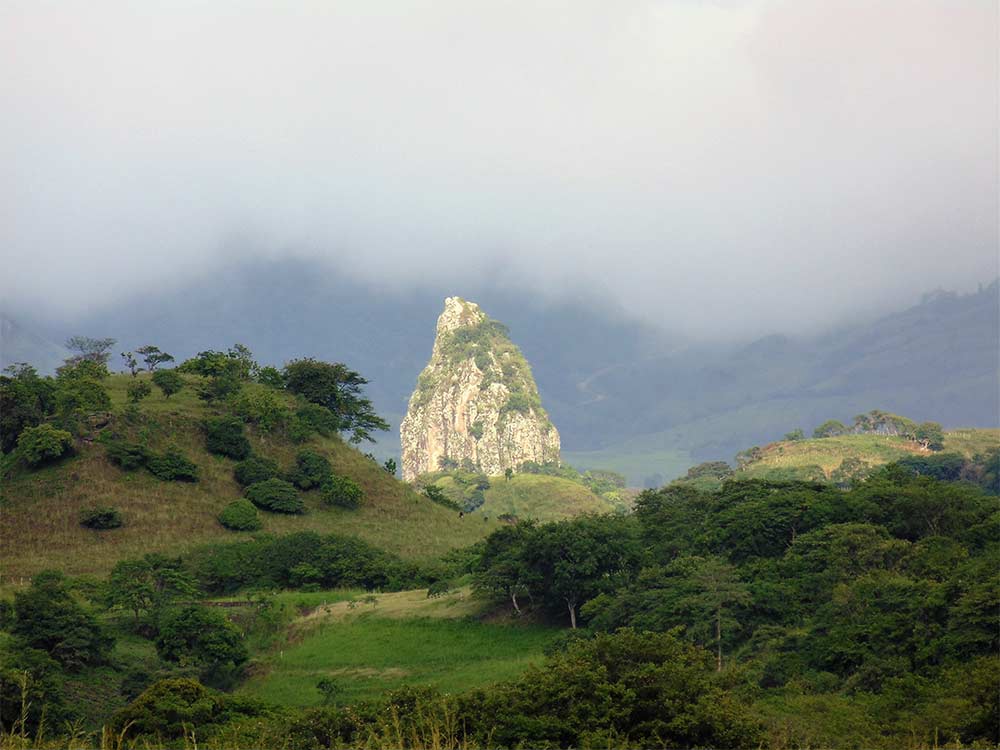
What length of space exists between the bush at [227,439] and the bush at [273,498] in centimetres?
481

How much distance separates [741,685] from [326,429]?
222 feet

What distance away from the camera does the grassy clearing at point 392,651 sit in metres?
44.9

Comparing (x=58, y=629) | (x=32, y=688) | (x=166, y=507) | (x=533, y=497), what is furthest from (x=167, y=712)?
(x=533, y=497)

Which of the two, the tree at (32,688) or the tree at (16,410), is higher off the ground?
the tree at (16,410)

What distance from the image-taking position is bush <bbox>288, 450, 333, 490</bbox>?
3369 inches

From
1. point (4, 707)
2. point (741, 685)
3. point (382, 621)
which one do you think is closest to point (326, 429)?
point (382, 621)

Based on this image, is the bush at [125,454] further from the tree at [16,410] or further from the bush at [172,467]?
the tree at [16,410]

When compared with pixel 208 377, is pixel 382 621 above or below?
below

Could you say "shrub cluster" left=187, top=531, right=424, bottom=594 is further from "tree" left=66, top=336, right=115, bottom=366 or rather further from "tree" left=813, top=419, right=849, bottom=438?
"tree" left=813, top=419, right=849, bottom=438

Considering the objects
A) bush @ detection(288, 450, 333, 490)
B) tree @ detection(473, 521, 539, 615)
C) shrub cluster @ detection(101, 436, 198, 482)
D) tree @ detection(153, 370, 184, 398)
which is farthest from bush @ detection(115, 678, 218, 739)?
tree @ detection(153, 370, 184, 398)

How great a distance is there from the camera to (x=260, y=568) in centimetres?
6638

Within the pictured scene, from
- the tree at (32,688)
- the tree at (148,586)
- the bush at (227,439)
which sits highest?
the bush at (227,439)

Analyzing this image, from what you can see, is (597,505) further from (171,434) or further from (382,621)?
(382,621)

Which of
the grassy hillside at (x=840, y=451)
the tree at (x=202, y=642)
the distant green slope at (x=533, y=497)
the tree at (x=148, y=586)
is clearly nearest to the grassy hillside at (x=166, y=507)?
the tree at (x=148, y=586)
